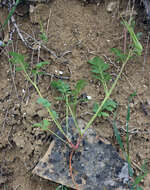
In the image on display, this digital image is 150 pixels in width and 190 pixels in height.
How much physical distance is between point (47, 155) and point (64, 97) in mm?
522

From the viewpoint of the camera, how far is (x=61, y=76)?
7.71 ft

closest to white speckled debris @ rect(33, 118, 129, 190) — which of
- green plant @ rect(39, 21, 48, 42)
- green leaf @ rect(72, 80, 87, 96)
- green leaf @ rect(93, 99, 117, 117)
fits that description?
green leaf @ rect(93, 99, 117, 117)

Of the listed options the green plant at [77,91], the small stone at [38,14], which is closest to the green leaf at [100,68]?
the green plant at [77,91]

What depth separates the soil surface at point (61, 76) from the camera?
215 centimetres

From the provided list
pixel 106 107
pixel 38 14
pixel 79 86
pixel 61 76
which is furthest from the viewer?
pixel 38 14

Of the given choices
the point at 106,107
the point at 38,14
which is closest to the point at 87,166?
the point at 106,107

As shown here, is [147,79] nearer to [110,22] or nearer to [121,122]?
[121,122]

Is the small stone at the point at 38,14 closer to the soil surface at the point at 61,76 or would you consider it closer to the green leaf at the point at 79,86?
the soil surface at the point at 61,76

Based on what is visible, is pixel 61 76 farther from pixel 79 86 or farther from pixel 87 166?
pixel 87 166

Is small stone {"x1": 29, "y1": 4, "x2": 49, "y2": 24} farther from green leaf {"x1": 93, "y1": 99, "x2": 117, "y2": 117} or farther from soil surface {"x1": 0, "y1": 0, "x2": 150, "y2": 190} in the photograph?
green leaf {"x1": 93, "y1": 99, "x2": 117, "y2": 117}

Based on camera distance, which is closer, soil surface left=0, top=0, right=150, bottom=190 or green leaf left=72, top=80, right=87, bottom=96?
green leaf left=72, top=80, right=87, bottom=96

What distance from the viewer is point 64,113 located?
224 centimetres

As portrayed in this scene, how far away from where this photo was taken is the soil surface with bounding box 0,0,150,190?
2.15 meters

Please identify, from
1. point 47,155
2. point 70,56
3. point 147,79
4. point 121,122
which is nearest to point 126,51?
point 147,79
